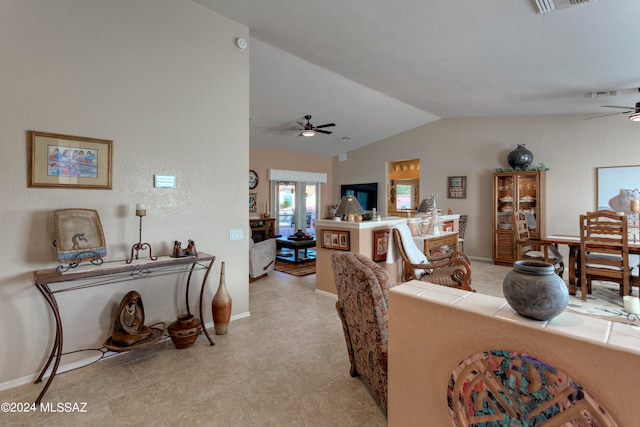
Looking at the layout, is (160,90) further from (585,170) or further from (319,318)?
(585,170)

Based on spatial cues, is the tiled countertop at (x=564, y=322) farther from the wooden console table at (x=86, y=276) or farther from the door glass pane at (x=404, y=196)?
the door glass pane at (x=404, y=196)

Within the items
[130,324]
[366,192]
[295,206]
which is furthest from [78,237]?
[366,192]

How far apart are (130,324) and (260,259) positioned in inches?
107

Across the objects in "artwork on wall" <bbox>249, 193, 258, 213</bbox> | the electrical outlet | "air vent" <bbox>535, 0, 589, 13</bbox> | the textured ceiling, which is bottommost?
the electrical outlet

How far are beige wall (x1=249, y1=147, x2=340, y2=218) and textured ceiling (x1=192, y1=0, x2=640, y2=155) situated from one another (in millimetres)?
1984

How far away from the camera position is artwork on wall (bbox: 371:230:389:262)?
13.4 feet

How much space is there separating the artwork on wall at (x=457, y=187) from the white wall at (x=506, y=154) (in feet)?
0.30

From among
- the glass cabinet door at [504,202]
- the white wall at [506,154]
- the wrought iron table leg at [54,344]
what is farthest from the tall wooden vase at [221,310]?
the white wall at [506,154]

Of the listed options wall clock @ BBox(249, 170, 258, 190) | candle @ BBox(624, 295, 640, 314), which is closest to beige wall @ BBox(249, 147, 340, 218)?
wall clock @ BBox(249, 170, 258, 190)

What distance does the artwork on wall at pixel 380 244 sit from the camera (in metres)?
4.10

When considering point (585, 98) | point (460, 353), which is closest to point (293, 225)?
point (585, 98)

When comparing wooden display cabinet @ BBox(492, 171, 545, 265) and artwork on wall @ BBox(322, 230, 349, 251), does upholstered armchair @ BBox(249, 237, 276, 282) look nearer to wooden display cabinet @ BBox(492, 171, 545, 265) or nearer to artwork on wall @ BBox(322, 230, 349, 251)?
artwork on wall @ BBox(322, 230, 349, 251)

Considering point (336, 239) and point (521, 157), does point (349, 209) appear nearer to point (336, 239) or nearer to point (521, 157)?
point (336, 239)

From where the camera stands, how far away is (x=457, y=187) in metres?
7.09
